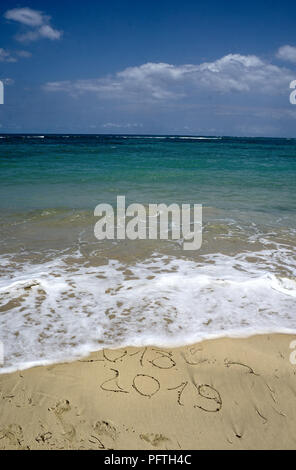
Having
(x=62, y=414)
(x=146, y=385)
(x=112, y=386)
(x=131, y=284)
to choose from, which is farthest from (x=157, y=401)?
(x=131, y=284)

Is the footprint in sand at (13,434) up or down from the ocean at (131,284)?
down

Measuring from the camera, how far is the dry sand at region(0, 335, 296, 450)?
81.7 inches

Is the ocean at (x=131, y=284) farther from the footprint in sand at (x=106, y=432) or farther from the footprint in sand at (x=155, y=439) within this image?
the footprint in sand at (x=155, y=439)

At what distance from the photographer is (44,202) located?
354 inches

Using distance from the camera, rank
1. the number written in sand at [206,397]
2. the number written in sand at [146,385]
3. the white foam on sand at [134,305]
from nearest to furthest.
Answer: the number written in sand at [206,397] → the number written in sand at [146,385] → the white foam on sand at [134,305]

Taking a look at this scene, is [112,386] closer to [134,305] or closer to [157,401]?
[157,401]

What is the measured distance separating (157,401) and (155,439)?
0.29 m

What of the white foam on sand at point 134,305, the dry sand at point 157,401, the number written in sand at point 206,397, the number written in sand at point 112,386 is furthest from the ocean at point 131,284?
the number written in sand at point 206,397

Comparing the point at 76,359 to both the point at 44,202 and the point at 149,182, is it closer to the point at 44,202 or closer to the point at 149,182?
the point at 44,202

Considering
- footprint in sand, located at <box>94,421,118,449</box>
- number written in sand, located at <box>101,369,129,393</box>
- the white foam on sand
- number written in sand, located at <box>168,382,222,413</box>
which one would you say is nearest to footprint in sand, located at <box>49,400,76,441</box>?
footprint in sand, located at <box>94,421,118,449</box>

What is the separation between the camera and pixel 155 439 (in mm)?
2080

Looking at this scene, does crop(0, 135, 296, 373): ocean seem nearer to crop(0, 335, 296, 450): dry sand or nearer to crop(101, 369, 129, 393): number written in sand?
crop(0, 335, 296, 450): dry sand

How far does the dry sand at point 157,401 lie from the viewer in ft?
6.81

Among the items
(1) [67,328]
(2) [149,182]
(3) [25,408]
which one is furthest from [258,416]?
(2) [149,182]
